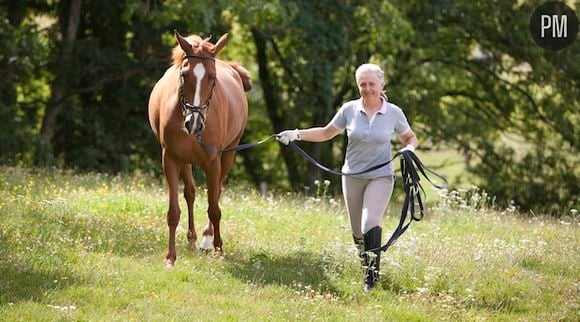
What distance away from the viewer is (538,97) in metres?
→ 24.7

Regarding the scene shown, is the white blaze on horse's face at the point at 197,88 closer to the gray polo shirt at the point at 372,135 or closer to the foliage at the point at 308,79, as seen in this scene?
the gray polo shirt at the point at 372,135

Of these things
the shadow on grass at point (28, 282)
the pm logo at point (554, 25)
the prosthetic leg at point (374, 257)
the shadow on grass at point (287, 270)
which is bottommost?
the shadow on grass at point (287, 270)

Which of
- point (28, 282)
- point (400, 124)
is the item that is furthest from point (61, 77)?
point (400, 124)

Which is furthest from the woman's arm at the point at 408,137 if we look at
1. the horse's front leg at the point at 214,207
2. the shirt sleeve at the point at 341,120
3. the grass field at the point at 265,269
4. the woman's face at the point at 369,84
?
the horse's front leg at the point at 214,207

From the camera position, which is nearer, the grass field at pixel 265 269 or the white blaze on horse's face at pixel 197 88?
the grass field at pixel 265 269

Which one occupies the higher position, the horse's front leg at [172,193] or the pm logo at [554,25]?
the pm logo at [554,25]

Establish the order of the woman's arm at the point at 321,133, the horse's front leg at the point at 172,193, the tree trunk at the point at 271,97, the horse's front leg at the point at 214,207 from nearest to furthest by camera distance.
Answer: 1. the woman's arm at the point at 321,133
2. the horse's front leg at the point at 172,193
3. the horse's front leg at the point at 214,207
4. the tree trunk at the point at 271,97

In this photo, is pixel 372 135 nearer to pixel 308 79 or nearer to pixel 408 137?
pixel 408 137

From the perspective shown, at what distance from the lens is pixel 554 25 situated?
23438 millimetres

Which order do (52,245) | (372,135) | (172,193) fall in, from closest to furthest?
(372,135), (52,245), (172,193)

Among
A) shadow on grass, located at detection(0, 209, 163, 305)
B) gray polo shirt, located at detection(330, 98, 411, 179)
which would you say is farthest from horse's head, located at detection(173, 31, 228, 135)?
shadow on grass, located at detection(0, 209, 163, 305)

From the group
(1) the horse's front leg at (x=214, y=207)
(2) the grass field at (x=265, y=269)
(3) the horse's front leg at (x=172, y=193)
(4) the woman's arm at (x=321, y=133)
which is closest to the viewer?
(2) the grass field at (x=265, y=269)

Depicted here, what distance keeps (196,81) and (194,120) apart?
1.29 feet

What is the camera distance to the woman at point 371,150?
28.0 feet
